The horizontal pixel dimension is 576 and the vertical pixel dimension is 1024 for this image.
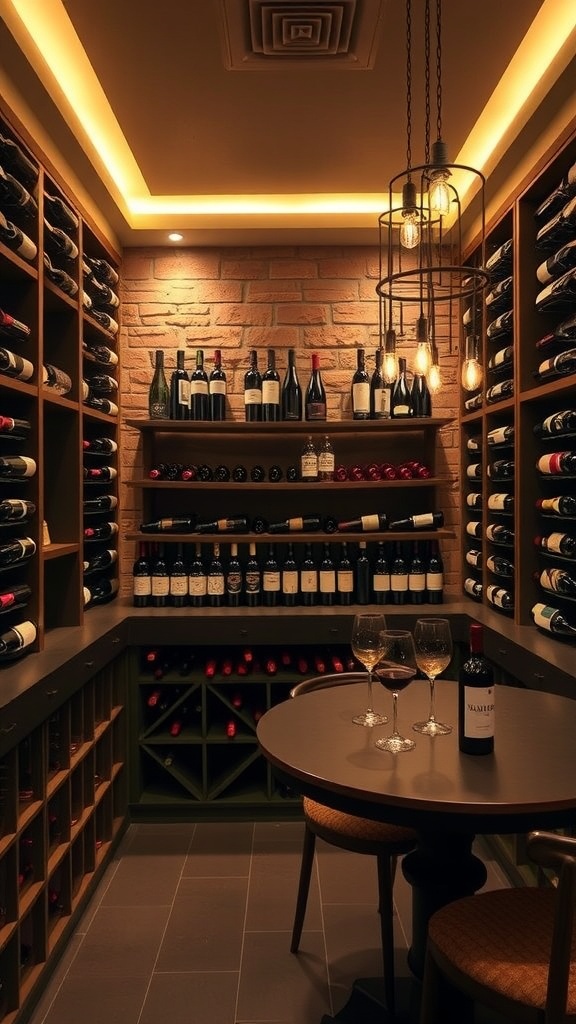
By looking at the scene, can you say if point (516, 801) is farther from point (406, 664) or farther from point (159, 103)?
point (159, 103)

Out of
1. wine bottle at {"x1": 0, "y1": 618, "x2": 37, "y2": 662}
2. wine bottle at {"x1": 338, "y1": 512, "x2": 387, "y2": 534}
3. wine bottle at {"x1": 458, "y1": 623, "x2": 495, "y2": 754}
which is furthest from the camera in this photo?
wine bottle at {"x1": 338, "y1": 512, "x2": 387, "y2": 534}

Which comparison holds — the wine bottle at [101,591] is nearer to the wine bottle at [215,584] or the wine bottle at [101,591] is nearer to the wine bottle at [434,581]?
the wine bottle at [215,584]

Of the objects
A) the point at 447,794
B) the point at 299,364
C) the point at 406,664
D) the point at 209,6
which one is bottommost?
the point at 447,794

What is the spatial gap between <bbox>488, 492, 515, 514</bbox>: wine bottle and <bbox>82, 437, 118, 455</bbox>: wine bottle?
187 cm

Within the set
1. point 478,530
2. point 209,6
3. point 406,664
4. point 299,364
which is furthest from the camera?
point 299,364

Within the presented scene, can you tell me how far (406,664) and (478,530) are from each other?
78.7 inches

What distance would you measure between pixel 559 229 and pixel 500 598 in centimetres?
155

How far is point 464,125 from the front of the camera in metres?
2.87

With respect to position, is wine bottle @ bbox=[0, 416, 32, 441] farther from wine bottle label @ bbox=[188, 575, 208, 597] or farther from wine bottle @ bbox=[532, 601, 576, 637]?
wine bottle @ bbox=[532, 601, 576, 637]

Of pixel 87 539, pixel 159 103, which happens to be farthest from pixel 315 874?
pixel 159 103

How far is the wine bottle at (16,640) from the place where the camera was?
7.63ft

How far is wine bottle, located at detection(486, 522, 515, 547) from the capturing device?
10.4 feet

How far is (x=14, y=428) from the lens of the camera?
2.38 meters

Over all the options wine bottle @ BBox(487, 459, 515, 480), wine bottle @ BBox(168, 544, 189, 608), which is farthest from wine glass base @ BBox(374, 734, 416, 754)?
wine bottle @ BBox(168, 544, 189, 608)
